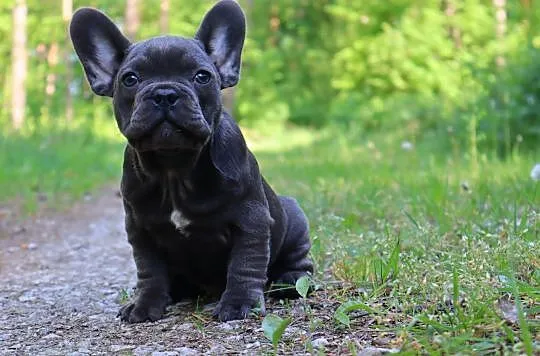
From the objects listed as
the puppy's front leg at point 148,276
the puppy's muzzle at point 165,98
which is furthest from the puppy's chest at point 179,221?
the puppy's muzzle at point 165,98

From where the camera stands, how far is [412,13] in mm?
24578

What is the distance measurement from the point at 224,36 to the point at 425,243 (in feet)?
4.75

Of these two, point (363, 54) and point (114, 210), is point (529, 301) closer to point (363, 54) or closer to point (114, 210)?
A: point (114, 210)

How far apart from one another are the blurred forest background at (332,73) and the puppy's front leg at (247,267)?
461 centimetres

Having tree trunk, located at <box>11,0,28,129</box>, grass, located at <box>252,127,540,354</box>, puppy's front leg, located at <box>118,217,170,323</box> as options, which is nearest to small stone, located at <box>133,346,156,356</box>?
puppy's front leg, located at <box>118,217,170,323</box>

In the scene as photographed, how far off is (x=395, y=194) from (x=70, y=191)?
394 cm

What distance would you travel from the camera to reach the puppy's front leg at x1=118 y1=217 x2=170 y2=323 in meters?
3.15

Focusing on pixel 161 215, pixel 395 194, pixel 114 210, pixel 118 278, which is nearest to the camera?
pixel 161 215

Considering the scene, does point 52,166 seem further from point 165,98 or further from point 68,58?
point 68,58

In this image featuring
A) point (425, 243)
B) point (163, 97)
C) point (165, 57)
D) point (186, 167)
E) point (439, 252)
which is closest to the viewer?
point (163, 97)

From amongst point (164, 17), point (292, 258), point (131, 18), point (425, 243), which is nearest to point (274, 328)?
point (292, 258)

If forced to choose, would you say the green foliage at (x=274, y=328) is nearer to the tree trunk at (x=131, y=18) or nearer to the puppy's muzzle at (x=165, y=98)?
the puppy's muzzle at (x=165, y=98)

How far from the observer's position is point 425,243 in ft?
12.3

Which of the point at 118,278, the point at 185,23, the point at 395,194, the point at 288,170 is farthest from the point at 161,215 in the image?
the point at 185,23
